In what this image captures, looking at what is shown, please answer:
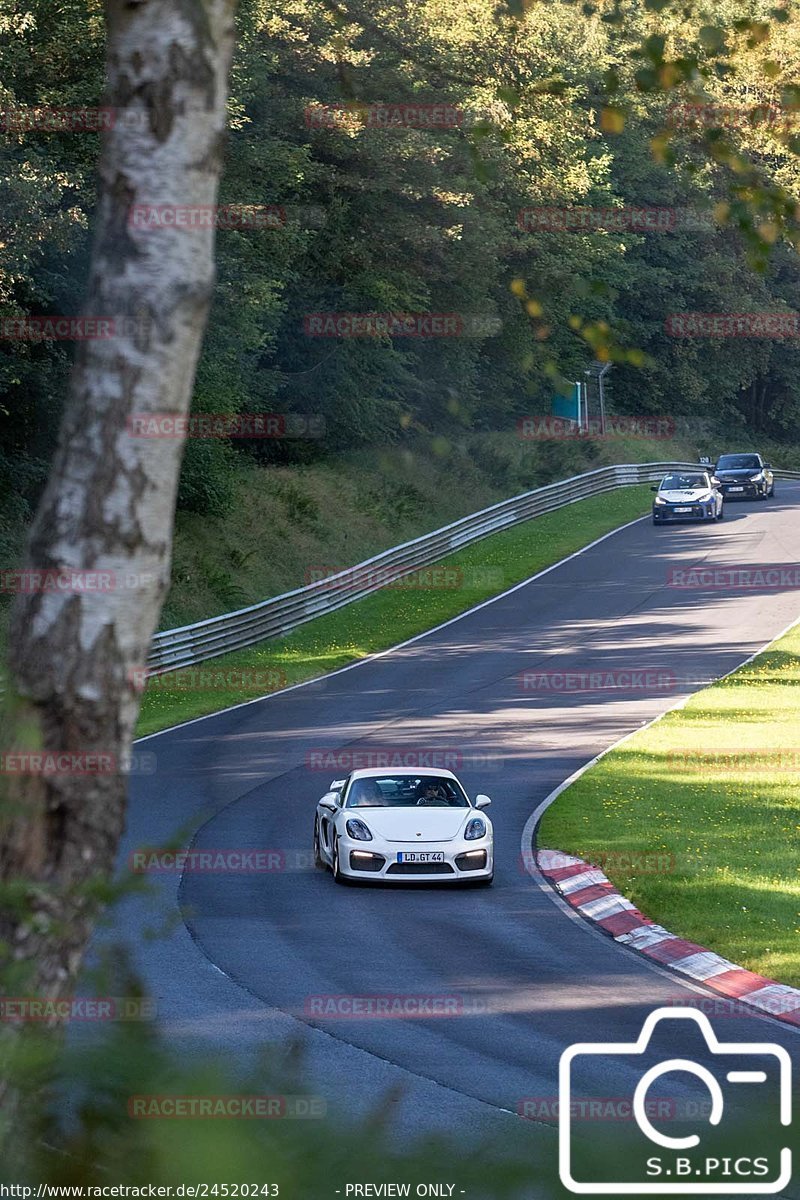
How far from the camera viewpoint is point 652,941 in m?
14.1

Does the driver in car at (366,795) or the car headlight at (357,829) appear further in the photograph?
the driver in car at (366,795)

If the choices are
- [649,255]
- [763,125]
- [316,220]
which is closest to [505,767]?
[763,125]

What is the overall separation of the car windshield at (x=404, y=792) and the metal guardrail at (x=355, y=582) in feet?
40.7

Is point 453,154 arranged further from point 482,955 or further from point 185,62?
point 185,62

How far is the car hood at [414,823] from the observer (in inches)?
679
